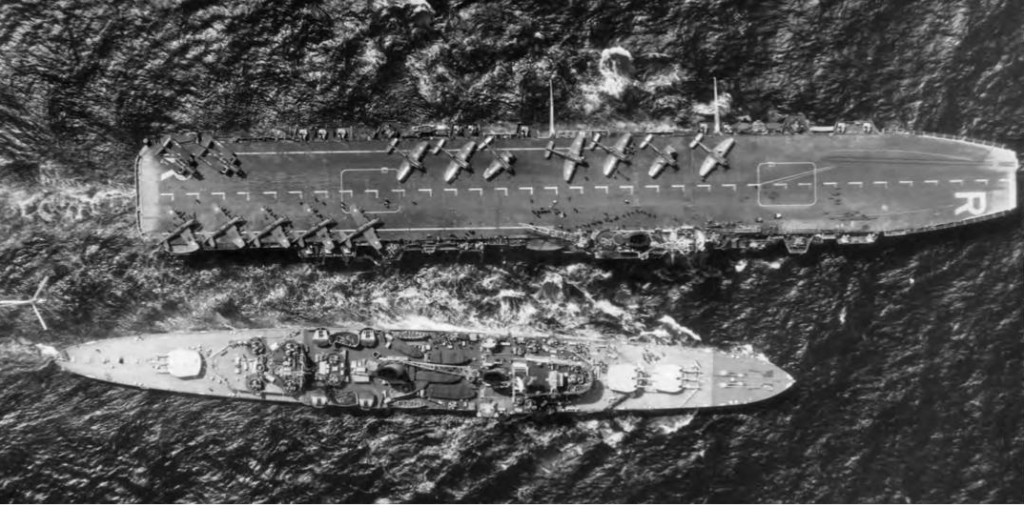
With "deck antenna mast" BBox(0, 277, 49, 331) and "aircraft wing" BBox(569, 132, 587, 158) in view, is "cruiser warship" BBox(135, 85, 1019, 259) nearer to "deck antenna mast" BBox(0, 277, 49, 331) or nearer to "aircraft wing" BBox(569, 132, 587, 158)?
"aircraft wing" BBox(569, 132, 587, 158)

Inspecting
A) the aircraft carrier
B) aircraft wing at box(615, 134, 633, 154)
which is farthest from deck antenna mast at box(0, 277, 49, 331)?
aircraft wing at box(615, 134, 633, 154)

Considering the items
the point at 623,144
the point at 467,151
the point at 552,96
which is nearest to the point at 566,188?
the point at 623,144

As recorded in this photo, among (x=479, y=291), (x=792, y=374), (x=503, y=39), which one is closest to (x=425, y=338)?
(x=479, y=291)

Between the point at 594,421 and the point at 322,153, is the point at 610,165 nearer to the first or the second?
the point at 594,421

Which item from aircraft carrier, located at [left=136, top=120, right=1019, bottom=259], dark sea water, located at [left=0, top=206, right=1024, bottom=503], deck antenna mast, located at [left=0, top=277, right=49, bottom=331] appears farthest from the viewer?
deck antenna mast, located at [left=0, top=277, right=49, bottom=331]

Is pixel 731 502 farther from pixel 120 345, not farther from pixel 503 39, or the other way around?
pixel 120 345

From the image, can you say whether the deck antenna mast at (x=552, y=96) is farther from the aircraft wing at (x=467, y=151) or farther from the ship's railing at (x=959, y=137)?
the ship's railing at (x=959, y=137)
